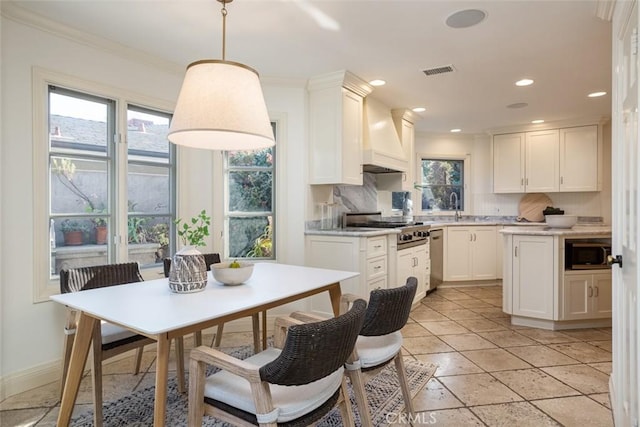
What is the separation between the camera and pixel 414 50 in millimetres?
2986

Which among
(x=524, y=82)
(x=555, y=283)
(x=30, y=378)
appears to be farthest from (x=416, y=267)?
(x=30, y=378)

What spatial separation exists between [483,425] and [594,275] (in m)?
2.43

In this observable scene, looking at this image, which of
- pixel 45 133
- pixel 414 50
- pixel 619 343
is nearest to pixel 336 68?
pixel 414 50

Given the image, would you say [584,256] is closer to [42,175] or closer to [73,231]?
[73,231]

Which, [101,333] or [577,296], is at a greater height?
[101,333]

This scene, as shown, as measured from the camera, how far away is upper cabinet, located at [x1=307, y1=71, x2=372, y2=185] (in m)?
3.63

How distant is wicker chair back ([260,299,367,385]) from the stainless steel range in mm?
2823

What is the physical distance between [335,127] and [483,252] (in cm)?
347

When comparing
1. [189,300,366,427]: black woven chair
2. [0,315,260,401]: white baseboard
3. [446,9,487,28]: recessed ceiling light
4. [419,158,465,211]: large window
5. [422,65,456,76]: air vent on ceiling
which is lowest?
[0,315,260,401]: white baseboard

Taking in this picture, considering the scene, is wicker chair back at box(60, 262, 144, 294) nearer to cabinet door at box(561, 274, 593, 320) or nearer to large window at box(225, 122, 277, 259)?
large window at box(225, 122, 277, 259)

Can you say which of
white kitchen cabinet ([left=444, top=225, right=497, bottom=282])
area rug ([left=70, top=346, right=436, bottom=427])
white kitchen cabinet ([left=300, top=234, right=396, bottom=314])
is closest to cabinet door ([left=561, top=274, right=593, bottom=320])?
white kitchen cabinet ([left=300, top=234, right=396, bottom=314])

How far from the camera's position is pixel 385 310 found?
165cm

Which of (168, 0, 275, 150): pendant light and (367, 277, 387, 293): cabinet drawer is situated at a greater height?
(168, 0, 275, 150): pendant light

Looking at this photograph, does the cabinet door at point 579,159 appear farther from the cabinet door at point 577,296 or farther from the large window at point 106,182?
the large window at point 106,182
